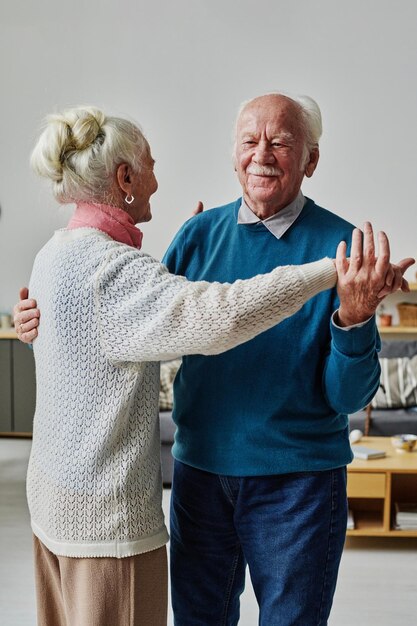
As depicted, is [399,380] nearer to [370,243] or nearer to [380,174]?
[380,174]

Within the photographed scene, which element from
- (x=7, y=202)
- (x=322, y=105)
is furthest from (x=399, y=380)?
(x=7, y=202)

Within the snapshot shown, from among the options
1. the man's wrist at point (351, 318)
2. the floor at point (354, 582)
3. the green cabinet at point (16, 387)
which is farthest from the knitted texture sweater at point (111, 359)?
the green cabinet at point (16, 387)

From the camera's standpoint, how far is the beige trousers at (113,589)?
1444mm

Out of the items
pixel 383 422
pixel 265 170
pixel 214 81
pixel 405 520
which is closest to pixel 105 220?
pixel 265 170

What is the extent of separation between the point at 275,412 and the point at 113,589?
0.46m

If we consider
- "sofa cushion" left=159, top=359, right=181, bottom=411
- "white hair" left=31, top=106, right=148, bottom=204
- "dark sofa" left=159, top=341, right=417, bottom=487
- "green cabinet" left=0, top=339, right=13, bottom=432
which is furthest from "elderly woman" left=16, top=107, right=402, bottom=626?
"green cabinet" left=0, top=339, right=13, bottom=432

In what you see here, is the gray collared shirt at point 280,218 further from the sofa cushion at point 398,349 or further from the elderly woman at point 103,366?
the sofa cushion at point 398,349

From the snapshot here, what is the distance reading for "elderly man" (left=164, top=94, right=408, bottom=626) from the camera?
1.59 m

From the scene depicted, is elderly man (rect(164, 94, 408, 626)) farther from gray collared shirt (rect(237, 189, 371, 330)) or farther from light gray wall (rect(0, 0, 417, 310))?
light gray wall (rect(0, 0, 417, 310))

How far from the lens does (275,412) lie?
1.59 metres

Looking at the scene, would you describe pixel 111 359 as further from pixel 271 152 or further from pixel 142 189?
pixel 271 152

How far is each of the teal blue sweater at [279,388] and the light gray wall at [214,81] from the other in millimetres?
4438

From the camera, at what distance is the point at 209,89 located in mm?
6156

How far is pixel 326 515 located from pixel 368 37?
5.08 m
